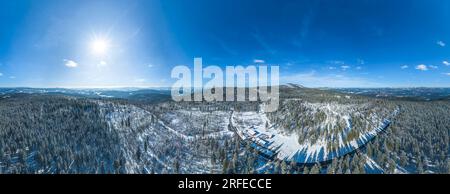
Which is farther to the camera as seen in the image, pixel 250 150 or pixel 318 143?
pixel 250 150

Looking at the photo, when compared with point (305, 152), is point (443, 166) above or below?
above

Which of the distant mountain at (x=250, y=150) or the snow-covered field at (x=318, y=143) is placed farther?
the snow-covered field at (x=318, y=143)

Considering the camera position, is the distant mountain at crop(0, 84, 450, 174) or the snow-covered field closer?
the distant mountain at crop(0, 84, 450, 174)

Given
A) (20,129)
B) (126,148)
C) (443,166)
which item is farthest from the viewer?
(20,129)

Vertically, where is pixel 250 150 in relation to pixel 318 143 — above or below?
below
